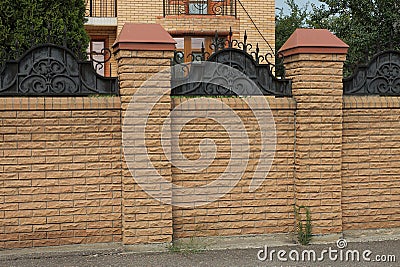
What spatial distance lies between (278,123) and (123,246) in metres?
2.38

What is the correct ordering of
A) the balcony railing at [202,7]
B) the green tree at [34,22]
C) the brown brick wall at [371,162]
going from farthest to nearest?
the balcony railing at [202,7] → the brown brick wall at [371,162] → the green tree at [34,22]

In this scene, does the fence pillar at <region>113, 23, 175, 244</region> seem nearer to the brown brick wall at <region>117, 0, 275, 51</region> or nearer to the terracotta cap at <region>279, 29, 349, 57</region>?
the terracotta cap at <region>279, 29, 349, 57</region>

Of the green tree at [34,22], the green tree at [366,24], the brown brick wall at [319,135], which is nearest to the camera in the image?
the brown brick wall at [319,135]

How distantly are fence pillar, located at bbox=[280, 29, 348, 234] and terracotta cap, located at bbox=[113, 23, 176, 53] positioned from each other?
1.58m

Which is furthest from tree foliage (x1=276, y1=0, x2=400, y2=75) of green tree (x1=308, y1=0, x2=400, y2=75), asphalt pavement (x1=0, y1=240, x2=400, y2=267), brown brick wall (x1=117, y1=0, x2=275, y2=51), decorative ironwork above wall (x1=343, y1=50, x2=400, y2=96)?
asphalt pavement (x1=0, y1=240, x2=400, y2=267)

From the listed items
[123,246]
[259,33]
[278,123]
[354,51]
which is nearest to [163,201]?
[123,246]

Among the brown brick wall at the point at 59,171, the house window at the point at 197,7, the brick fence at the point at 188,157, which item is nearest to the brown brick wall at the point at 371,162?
the brick fence at the point at 188,157

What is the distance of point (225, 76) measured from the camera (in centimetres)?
755

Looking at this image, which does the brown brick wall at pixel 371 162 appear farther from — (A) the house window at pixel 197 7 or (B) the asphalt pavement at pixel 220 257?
(A) the house window at pixel 197 7

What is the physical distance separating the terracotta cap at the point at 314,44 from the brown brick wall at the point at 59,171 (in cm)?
224

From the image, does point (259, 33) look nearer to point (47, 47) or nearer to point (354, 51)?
point (354, 51)

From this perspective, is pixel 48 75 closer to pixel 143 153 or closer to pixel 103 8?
pixel 143 153

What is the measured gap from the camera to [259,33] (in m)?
16.8

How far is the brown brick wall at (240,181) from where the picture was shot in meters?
7.45
